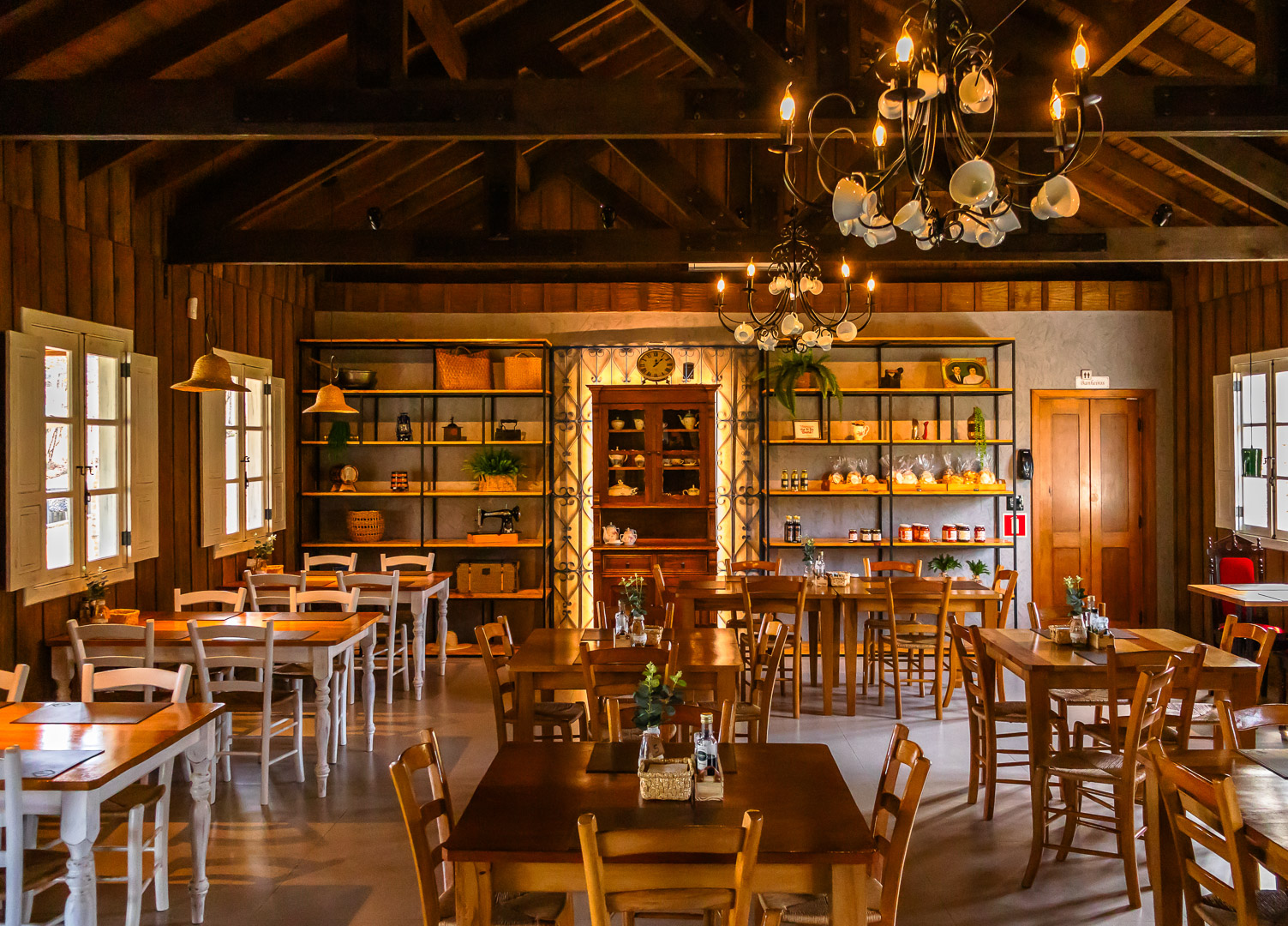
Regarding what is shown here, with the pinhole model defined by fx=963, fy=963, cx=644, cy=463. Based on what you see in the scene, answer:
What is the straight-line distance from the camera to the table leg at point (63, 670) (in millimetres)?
5090

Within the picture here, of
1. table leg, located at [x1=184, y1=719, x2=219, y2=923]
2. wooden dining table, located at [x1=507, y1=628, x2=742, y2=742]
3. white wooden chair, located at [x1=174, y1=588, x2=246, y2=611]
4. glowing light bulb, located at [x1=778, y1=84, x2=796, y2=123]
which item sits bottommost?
table leg, located at [x1=184, y1=719, x2=219, y2=923]

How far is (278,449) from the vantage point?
333 inches

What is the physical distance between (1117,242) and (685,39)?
3.95 metres

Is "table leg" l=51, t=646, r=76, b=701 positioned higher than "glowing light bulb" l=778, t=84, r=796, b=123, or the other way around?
"glowing light bulb" l=778, t=84, r=796, b=123

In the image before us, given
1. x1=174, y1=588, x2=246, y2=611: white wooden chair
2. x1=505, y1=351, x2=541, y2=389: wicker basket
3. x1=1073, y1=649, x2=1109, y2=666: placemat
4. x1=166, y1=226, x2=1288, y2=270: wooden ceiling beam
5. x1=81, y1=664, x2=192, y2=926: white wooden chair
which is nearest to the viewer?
x1=81, y1=664, x2=192, y2=926: white wooden chair

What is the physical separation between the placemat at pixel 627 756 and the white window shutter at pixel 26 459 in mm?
3534

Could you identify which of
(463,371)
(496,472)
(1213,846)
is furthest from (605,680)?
(463,371)

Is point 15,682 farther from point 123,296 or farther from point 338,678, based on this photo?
point 123,296

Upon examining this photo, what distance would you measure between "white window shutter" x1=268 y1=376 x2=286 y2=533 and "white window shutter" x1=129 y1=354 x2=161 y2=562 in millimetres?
1902

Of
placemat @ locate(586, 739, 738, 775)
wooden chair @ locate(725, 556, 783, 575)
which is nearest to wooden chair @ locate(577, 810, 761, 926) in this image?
placemat @ locate(586, 739, 738, 775)

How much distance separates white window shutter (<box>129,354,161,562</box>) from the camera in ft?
20.0

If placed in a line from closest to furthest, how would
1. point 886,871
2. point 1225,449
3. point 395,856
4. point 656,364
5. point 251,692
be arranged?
point 886,871 < point 395,856 < point 251,692 < point 1225,449 < point 656,364

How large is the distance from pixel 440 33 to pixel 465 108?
1.57 metres

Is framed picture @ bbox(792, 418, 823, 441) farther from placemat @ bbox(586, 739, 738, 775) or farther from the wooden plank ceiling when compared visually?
placemat @ bbox(586, 739, 738, 775)
